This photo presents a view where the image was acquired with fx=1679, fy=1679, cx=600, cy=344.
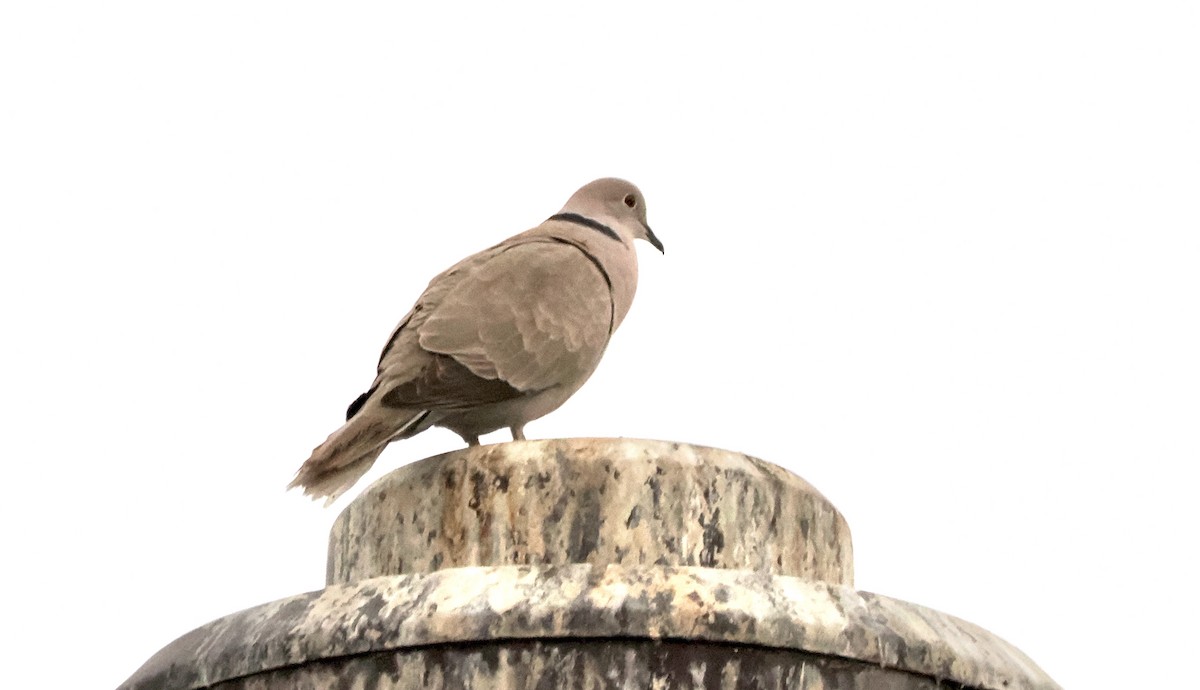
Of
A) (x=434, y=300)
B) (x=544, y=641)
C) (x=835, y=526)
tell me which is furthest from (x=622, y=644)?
(x=434, y=300)

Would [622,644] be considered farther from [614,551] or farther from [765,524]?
[765,524]

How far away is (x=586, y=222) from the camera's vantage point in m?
6.51

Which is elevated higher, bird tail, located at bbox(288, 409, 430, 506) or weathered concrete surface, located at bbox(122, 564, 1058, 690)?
bird tail, located at bbox(288, 409, 430, 506)

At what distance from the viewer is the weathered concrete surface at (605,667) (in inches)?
155

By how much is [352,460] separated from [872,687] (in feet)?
6.00

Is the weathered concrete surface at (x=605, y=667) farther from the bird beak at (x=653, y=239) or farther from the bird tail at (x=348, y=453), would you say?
the bird beak at (x=653, y=239)

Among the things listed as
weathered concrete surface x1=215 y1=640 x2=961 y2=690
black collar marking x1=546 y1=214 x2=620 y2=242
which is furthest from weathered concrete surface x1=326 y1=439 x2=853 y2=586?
black collar marking x1=546 y1=214 x2=620 y2=242

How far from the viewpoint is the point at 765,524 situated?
4.54 metres

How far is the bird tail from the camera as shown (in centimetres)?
505

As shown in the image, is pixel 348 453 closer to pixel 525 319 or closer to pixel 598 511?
pixel 525 319

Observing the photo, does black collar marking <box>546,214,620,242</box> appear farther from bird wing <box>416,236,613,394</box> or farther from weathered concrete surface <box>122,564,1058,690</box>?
weathered concrete surface <box>122,564,1058,690</box>

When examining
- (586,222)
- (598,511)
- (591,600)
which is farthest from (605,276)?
(591,600)

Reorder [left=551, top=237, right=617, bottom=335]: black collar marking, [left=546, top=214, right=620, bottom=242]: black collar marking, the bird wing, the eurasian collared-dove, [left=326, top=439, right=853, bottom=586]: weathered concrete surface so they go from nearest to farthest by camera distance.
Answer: [left=326, top=439, right=853, bottom=586]: weathered concrete surface → the eurasian collared-dove → the bird wing → [left=551, top=237, right=617, bottom=335]: black collar marking → [left=546, top=214, right=620, bottom=242]: black collar marking

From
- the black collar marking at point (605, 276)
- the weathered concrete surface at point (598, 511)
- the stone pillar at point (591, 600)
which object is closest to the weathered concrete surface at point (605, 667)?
the stone pillar at point (591, 600)
